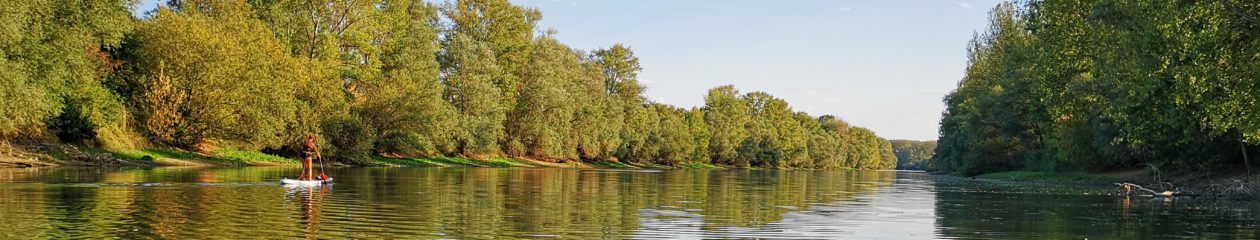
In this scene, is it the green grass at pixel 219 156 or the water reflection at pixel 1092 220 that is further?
the green grass at pixel 219 156

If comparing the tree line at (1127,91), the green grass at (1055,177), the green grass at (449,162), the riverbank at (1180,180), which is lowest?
the green grass at (449,162)

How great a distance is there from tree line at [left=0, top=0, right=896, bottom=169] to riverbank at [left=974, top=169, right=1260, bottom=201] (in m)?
42.8

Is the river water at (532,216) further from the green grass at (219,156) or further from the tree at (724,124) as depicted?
the tree at (724,124)

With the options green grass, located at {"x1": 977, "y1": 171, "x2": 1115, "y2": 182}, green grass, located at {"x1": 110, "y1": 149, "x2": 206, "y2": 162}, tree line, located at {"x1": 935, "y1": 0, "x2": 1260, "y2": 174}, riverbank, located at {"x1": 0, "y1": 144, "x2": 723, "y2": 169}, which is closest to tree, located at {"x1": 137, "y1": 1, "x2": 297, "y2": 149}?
riverbank, located at {"x1": 0, "y1": 144, "x2": 723, "y2": 169}

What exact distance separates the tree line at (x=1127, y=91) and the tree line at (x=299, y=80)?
4064 centimetres

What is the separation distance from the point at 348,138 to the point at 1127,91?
5057cm

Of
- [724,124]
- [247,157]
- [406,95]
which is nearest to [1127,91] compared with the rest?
[247,157]

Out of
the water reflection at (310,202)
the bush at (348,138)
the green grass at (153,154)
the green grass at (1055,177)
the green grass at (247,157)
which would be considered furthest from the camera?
the bush at (348,138)

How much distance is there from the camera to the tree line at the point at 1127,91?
111ft

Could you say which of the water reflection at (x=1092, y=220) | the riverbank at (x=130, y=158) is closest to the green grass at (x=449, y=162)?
the riverbank at (x=130, y=158)

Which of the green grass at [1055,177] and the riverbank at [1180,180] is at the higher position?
the riverbank at [1180,180]

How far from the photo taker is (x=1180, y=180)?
162ft

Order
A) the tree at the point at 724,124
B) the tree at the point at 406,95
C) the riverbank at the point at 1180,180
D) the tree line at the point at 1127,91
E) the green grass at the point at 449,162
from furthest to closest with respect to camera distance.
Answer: the tree at the point at 724,124 → the green grass at the point at 449,162 → the tree at the point at 406,95 → the riverbank at the point at 1180,180 → the tree line at the point at 1127,91

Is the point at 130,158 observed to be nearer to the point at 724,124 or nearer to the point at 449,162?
the point at 449,162
